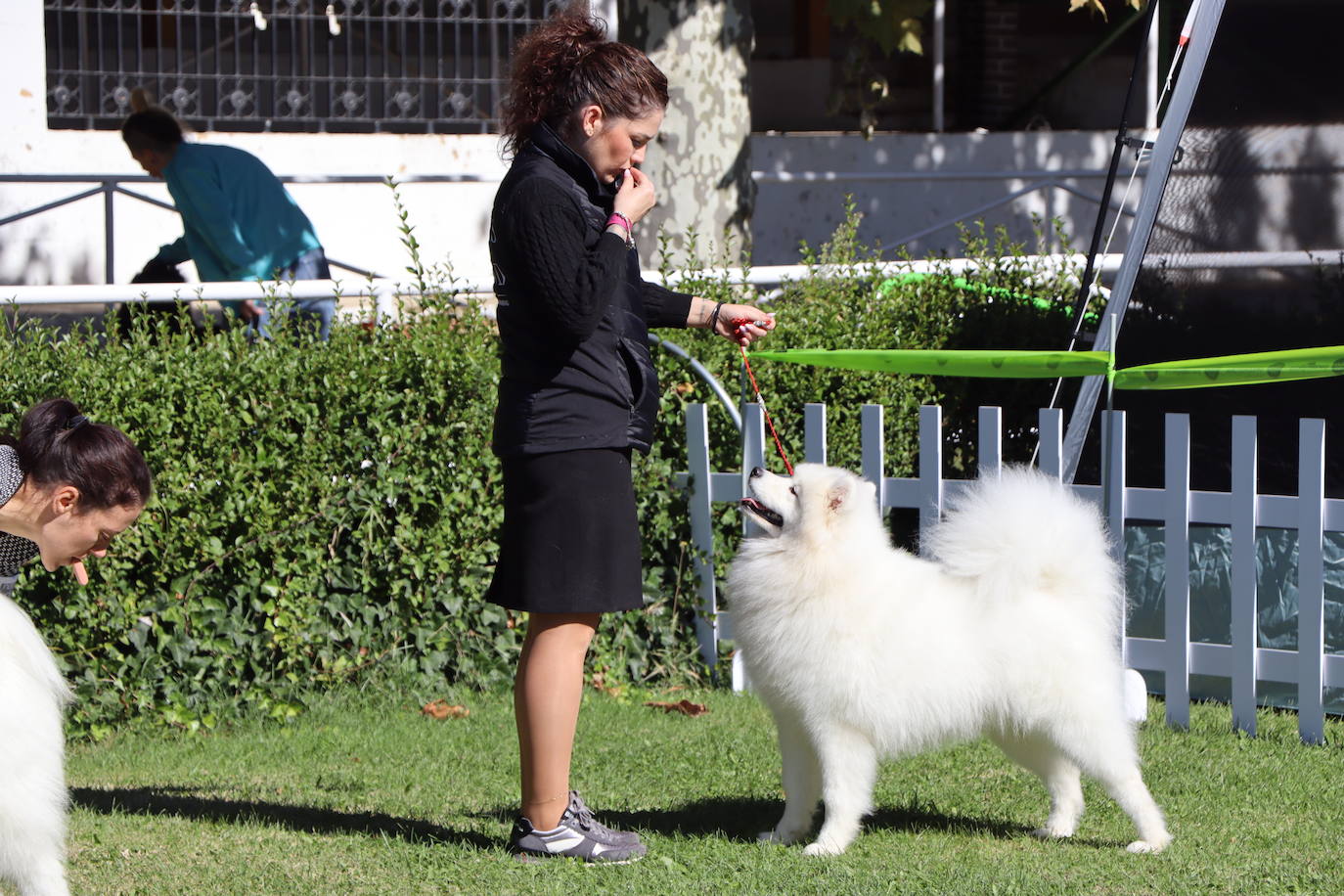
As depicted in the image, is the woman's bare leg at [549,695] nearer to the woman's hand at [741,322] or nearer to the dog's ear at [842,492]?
the dog's ear at [842,492]

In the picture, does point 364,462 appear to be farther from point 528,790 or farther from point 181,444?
point 528,790

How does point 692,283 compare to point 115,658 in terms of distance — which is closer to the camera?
point 115,658

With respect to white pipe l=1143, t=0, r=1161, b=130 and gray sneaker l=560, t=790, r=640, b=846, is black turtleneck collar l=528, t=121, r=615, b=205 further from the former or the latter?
white pipe l=1143, t=0, r=1161, b=130

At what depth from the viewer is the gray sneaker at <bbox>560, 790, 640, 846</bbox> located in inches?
155

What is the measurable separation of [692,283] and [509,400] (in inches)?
92.3

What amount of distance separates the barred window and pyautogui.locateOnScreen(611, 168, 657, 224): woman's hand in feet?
24.9

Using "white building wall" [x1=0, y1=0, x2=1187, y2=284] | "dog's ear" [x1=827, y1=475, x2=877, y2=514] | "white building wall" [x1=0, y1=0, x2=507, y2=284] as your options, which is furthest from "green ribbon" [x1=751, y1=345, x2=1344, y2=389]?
"white building wall" [x1=0, y1=0, x2=507, y2=284]

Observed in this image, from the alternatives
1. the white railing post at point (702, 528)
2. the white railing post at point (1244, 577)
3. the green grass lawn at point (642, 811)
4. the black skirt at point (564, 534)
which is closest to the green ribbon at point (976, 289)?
the white railing post at point (702, 528)

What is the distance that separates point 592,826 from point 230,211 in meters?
4.33

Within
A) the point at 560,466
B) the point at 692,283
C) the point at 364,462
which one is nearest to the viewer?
the point at 560,466

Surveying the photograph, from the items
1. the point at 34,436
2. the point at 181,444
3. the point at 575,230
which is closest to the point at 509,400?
the point at 575,230

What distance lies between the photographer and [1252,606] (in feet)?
16.5

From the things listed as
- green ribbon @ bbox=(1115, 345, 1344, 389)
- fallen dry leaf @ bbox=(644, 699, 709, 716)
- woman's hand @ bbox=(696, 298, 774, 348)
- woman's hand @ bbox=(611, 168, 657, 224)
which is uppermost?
woman's hand @ bbox=(611, 168, 657, 224)

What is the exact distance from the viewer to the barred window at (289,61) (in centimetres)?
1042
